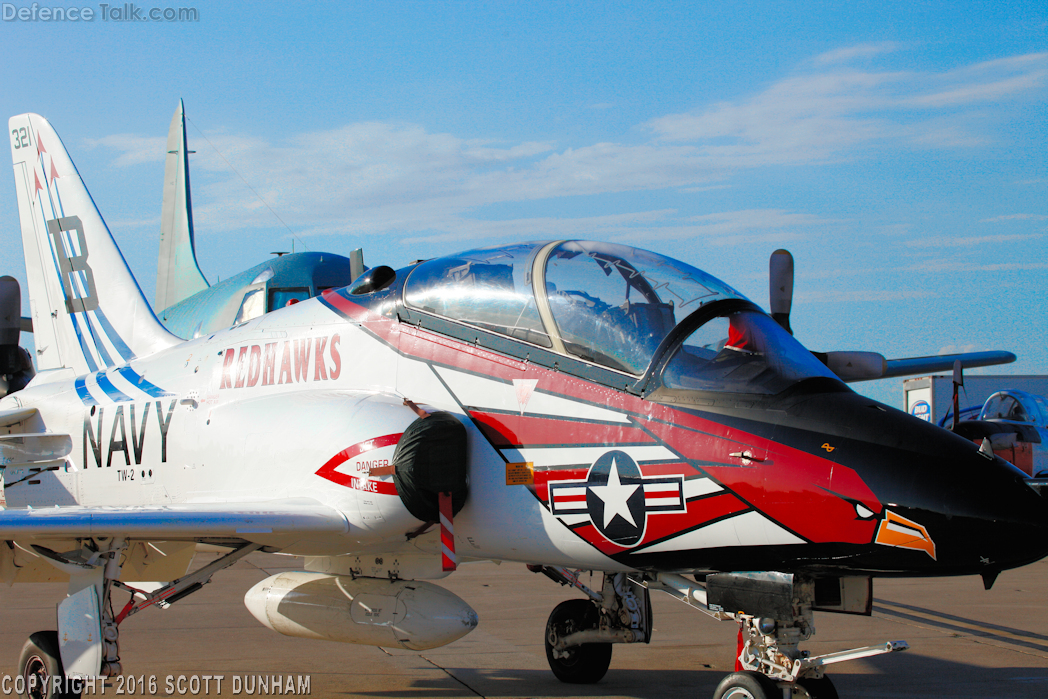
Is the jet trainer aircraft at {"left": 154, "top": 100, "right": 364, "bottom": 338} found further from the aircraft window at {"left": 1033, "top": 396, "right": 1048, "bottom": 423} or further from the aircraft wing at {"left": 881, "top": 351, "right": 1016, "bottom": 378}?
A: the aircraft window at {"left": 1033, "top": 396, "right": 1048, "bottom": 423}

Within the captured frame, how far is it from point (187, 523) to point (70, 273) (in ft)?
16.5

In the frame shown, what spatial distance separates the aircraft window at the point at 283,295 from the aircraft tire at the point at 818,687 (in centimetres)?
812

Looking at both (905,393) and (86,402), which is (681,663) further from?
(905,393)

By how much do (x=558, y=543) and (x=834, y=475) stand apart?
1533 mm

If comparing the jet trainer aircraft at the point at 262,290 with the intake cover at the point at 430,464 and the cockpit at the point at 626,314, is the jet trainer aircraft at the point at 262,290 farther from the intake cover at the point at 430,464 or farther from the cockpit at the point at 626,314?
the intake cover at the point at 430,464

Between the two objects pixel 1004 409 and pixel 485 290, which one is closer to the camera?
pixel 485 290

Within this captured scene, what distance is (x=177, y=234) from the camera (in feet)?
60.3

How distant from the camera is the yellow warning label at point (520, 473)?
4.92m

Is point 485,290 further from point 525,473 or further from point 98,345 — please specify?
point 98,345

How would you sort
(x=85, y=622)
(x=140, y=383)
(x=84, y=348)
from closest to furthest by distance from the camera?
(x=85, y=622)
(x=140, y=383)
(x=84, y=348)

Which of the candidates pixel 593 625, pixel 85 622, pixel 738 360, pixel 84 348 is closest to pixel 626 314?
pixel 738 360

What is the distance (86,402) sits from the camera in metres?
7.52

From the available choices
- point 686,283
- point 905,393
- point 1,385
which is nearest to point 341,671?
point 686,283

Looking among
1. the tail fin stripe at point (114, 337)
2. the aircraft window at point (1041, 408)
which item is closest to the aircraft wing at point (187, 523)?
the tail fin stripe at point (114, 337)
